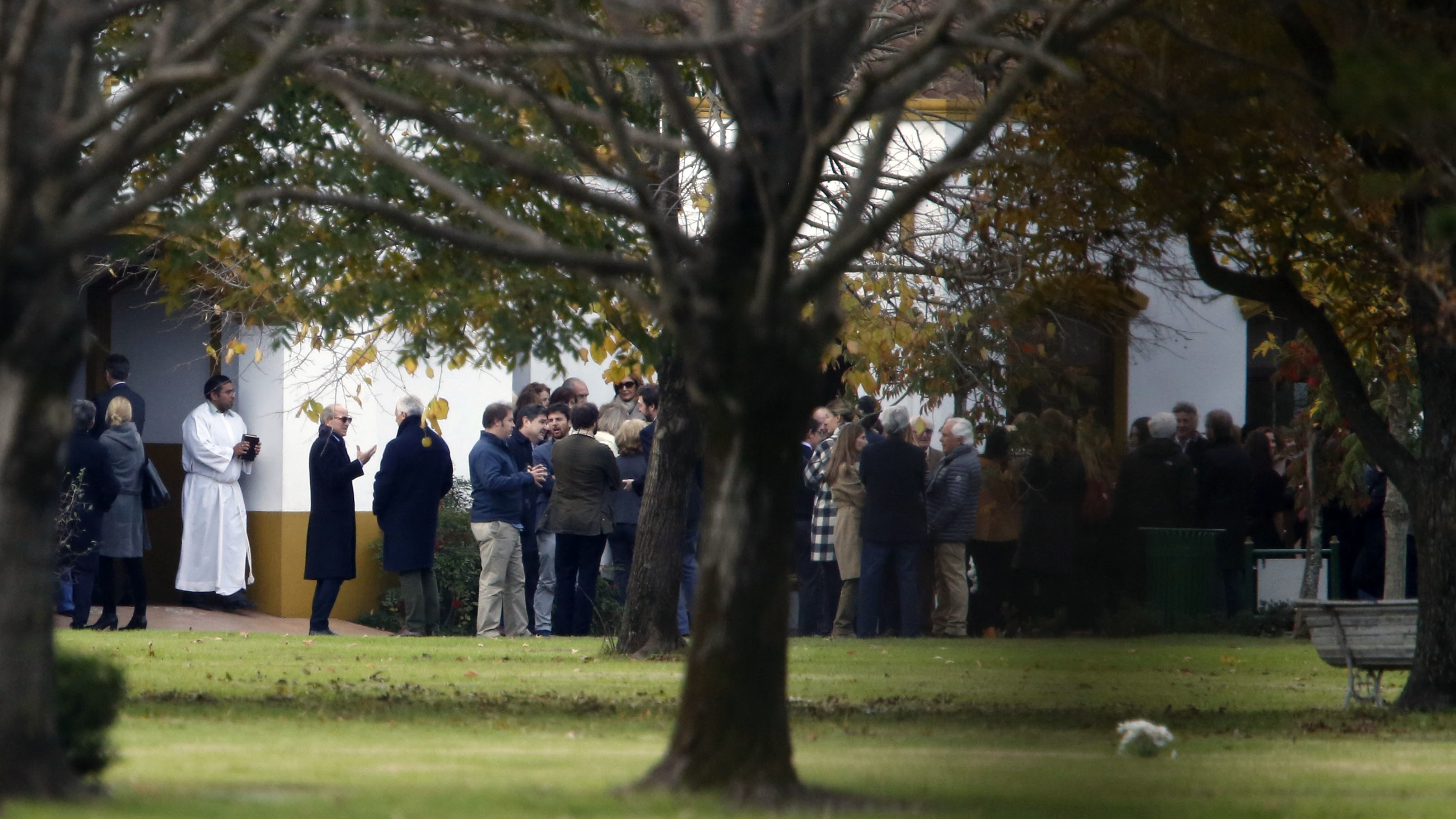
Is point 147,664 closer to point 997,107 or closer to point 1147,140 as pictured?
point 1147,140

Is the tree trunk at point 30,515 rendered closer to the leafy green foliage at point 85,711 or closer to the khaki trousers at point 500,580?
the leafy green foliage at point 85,711

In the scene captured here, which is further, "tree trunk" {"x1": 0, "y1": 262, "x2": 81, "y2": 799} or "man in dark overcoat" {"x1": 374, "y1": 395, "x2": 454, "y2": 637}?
"man in dark overcoat" {"x1": 374, "y1": 395, "x2": 454, "y2": 637}

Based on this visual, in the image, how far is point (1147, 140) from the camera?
481 inches

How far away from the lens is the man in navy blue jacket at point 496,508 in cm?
1795

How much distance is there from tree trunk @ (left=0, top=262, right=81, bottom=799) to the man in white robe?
42.1 ft

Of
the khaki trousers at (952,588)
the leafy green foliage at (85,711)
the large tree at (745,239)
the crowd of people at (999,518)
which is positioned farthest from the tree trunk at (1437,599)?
the leafy green foliage at (85,711)

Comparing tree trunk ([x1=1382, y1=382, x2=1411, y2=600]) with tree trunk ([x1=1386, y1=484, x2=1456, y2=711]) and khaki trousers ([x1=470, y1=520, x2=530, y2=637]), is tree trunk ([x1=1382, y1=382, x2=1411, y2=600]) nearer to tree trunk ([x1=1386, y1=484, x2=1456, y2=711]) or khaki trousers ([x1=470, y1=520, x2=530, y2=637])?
tree trunk ([x1=1386, y1=484, x2=1456, y2=711])

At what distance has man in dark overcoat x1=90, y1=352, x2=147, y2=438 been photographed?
1828 cm

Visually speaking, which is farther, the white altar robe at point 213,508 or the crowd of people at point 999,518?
the white altar robe at point 213,508

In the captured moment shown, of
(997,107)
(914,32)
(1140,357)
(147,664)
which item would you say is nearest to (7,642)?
(997,107)

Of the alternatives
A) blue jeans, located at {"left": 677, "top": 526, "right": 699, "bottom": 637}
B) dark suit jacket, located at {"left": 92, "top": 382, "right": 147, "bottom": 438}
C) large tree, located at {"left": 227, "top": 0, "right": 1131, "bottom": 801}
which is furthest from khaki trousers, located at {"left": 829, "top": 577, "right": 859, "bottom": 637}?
large tree, located at {"left": 227, "top": 0, "right": 1131, "bottom": 801}

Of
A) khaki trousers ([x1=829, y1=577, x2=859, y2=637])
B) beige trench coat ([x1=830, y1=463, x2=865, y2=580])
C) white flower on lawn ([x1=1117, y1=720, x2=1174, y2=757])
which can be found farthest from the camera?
khaki trousers ([x1=829, y1=577, x2=859, y2=637])

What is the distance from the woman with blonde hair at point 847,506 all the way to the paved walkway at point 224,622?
4.49m

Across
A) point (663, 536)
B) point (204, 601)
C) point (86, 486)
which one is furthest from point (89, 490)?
point (663, 536)
